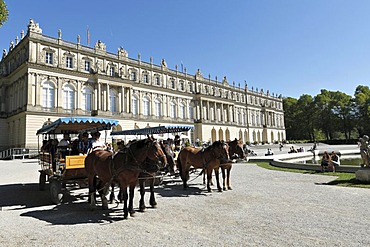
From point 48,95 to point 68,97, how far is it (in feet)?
8.08

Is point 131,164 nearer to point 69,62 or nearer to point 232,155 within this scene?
point 232,155

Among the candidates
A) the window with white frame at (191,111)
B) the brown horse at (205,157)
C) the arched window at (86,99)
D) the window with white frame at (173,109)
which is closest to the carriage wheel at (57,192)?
the brown horse at (205,157)

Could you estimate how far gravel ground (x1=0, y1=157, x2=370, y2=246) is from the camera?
4352 mm

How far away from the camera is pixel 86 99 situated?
117 feet

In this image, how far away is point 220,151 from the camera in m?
8.38

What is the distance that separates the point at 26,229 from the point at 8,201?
11.6ft

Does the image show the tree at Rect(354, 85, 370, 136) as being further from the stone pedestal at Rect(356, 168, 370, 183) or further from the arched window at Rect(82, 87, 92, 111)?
the arched window at Rect(82, 87, 92, 111)

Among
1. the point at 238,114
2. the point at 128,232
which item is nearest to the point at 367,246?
the point at 128,232

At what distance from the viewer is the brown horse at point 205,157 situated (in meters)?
8.40

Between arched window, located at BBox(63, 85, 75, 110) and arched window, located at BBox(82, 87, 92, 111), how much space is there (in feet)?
4.61

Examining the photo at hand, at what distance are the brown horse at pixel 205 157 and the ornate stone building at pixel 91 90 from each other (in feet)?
45.1

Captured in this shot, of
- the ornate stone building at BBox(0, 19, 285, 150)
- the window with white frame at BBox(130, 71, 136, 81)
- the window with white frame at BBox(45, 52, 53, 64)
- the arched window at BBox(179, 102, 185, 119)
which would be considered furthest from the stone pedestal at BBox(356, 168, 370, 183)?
the arched window at BBox(179, 102, 185, 119)

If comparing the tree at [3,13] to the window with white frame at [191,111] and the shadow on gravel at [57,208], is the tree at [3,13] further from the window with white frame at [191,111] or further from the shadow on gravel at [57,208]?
the window with white frame at [191,111]

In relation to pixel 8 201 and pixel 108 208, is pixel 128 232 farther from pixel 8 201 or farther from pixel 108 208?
pixel 8 201
